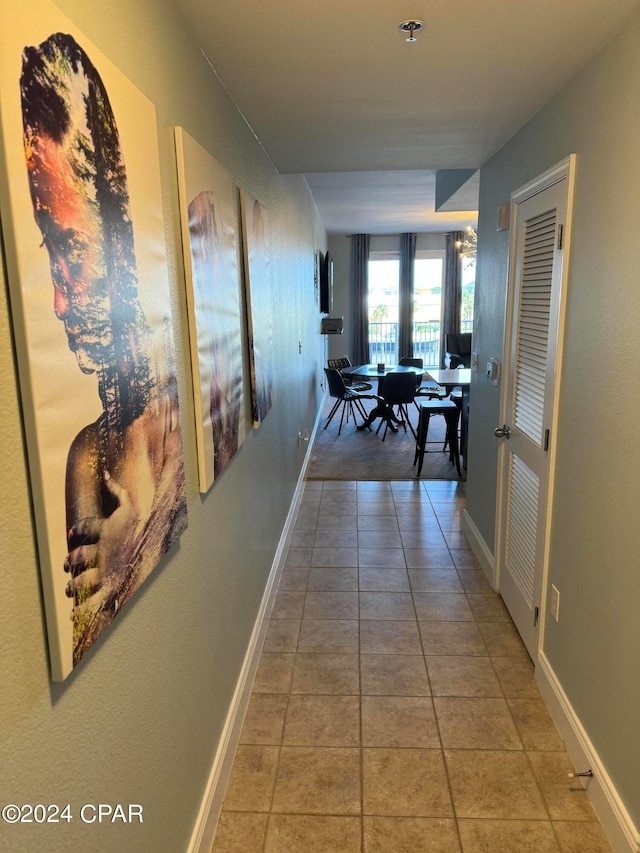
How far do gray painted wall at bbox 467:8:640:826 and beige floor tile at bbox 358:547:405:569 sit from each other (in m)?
1.26

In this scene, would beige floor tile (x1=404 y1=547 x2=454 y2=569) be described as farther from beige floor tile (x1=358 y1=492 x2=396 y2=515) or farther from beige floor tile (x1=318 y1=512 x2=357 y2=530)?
beige floor tile (x1=358 y1=492 x2=396 y2=515)

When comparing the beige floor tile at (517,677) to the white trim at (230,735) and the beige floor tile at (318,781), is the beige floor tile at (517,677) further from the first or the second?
the white trim at (230,735)

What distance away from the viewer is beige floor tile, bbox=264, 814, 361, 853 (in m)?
1.70

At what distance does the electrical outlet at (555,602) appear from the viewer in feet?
7.09

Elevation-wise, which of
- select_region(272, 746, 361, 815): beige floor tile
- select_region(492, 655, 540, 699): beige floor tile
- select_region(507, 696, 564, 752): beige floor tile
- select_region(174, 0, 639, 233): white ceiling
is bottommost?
select_region(272, 746, 361, 815): beige floor tile

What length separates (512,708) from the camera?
7.42ft

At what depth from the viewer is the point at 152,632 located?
1280 mm

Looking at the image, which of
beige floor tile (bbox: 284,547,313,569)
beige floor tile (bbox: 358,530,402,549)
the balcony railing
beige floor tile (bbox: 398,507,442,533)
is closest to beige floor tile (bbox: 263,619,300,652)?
beige floor tile (bbox: 284,547,313,569)

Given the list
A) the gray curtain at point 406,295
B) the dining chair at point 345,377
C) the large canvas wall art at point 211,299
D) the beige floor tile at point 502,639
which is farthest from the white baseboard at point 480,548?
the gray curtain at point 406,295

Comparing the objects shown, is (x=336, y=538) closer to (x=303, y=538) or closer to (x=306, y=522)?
(x=303, y=538)

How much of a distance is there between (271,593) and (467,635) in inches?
40.1

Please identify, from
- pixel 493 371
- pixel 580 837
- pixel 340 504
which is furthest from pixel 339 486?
pixel 580 837

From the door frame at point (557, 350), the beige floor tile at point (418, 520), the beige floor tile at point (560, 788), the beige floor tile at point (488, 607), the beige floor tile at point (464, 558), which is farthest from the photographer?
the beige floor tile at point (418, 520)

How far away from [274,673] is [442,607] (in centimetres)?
100
